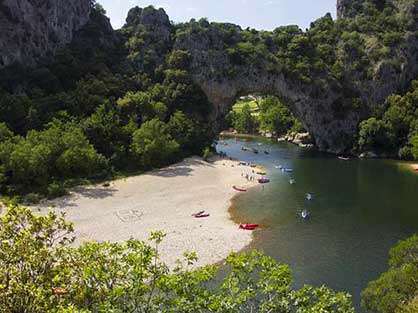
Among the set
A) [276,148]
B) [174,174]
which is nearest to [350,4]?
[276,148]

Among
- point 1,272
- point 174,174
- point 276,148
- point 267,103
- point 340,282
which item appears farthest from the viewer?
point 267,103

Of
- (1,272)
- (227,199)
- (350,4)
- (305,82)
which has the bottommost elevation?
(227,199)

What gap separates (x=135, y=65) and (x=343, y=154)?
54.4 metres

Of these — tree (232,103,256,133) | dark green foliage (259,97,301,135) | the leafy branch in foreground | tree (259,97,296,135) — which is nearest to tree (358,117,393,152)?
dark green foliage (259,97,301,135)

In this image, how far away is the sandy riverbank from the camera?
4465 cm

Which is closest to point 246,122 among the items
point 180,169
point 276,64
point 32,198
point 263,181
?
point 276,64

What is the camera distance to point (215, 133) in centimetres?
10444

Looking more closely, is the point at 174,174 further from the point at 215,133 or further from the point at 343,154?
the point at 343,154

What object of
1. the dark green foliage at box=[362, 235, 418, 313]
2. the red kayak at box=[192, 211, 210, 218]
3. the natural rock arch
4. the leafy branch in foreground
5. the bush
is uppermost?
the natural rock arch

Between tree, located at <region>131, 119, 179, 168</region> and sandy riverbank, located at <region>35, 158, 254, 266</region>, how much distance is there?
3160 millimetres

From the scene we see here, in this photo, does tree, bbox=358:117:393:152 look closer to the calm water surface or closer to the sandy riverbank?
the calm water surface

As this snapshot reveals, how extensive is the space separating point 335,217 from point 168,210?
69.2 ft

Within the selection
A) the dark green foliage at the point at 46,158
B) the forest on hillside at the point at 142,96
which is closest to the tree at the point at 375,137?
the forest on hillside at the point at 142,96

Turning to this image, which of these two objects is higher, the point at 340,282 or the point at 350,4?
the point at 350,4
